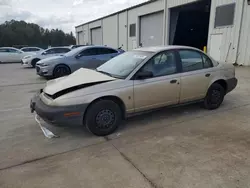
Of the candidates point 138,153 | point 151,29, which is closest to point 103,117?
point 138,153

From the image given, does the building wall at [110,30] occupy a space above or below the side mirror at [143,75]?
above

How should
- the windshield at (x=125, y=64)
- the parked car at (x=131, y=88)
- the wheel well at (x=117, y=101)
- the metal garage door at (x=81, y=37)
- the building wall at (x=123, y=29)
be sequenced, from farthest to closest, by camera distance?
the metal garage door at (x=81, y=37) < the building wall at (x=123, y=29) < the windshield at (x=125, y=64) < the wheel well at (x=117, y=101) < the parked car at (x=131, y=88)

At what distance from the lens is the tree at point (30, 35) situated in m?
47.9

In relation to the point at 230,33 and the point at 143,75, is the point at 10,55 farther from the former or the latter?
the point at 143,75

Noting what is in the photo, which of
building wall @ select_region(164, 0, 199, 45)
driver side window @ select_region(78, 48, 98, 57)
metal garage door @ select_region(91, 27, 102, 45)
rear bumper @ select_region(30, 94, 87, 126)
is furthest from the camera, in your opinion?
metal garage door @ select_region(91, 27, 102, 45)

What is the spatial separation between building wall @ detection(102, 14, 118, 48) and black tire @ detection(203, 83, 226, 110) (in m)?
22.1

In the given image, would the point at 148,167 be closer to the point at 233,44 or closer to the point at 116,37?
the point at 233,44

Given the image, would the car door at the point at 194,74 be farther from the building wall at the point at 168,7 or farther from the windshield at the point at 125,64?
the building wall at the point at 168,7

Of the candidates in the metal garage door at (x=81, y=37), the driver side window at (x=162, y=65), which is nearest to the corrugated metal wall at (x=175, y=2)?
the driver side window at (x=162, y=65)

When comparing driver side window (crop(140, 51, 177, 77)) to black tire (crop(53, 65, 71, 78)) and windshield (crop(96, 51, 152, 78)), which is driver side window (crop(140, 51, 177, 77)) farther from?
black tire (crop(53, 65, 71, 78))

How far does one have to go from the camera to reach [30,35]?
54.3 m

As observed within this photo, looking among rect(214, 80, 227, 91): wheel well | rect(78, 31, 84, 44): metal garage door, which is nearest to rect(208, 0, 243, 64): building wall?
rect(214, 80, 227, 91): wheel well

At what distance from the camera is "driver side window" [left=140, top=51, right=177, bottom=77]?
3.81m

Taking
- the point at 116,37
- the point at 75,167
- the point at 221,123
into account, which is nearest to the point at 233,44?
the point at 221,123
